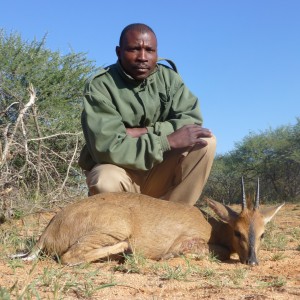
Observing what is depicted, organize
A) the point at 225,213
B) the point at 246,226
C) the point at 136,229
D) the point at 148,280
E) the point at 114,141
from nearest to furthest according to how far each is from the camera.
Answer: the point at 148,280 < the point at 136,229 < the point at 114,141 < the point at 246,226 < the point at 225,213

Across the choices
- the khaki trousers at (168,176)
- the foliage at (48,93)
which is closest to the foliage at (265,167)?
the foliage at (48,93)

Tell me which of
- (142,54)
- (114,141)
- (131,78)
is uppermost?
(142,54)

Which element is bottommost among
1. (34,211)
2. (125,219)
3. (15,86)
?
(34,211)

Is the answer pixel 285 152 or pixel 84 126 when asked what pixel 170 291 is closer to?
pixel 84 126

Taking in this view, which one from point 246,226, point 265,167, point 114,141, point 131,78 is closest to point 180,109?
point 131,78

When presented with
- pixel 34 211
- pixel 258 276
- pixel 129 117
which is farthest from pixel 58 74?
pixel 258 276

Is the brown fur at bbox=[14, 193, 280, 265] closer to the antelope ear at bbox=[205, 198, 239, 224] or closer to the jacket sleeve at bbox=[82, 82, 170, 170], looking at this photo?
the antelope ear at bbox=[205, 198, 239, 224]

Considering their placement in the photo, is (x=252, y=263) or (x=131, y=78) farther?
(x=131, y=78)

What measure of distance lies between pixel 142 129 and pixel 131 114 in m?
0.19

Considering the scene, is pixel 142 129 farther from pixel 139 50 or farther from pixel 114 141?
pixel 139 50

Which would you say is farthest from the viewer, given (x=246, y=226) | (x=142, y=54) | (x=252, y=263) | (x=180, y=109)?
(x=180, y=109)

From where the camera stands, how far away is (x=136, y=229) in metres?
4.74

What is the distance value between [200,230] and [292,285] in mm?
1741

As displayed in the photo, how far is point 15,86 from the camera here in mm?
11555
